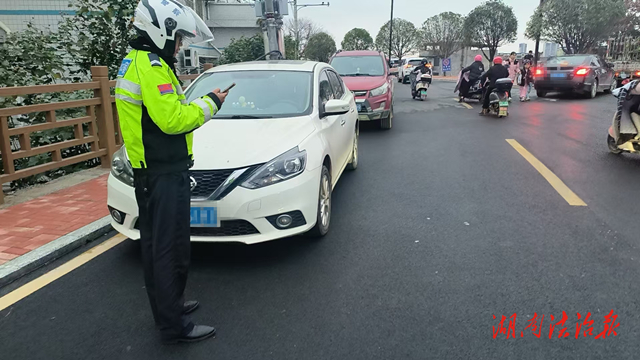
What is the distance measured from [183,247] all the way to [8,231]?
272 centimetres

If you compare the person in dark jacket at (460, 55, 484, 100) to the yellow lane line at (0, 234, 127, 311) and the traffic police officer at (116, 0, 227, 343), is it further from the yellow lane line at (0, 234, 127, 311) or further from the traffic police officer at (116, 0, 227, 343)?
the traffic police officer at (116, 0, 227, 343)

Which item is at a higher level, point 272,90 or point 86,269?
point 272,90

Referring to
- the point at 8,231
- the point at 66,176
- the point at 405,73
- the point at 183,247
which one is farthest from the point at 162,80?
the point at 405,73

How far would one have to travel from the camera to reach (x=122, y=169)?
12.9ft

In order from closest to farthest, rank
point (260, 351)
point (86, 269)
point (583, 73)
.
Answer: point (260, 351)
point (86, 269)
point (583, 73)

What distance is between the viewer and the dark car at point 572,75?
54.8ft

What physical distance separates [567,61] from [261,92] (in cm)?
1528

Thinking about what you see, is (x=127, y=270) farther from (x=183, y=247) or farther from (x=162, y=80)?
(x=162, y=80)

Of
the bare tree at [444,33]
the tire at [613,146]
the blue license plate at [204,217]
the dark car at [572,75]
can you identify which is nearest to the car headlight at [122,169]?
the blue license plate at [204,217]

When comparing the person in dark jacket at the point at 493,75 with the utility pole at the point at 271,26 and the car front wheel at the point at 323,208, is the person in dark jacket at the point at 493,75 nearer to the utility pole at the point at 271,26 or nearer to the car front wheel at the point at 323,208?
the utility pole at the point at 271,26

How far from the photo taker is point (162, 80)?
246 cm

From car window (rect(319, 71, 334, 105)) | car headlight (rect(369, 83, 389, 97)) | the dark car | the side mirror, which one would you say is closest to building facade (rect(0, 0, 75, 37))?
car headlight (rect(369, 83, 389, 97))

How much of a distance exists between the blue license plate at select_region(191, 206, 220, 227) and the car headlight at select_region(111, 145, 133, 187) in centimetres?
65

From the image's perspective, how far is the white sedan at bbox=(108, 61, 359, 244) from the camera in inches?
142
